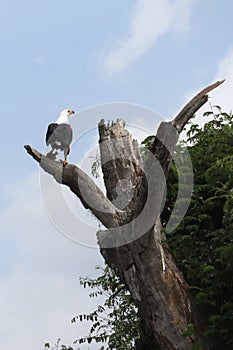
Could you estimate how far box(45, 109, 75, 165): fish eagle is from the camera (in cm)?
921

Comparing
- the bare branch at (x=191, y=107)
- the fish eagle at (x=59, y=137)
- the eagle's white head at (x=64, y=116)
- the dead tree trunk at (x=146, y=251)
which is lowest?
the dead tree trunk at (x=146, y=251)

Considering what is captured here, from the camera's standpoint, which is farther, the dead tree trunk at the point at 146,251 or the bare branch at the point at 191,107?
the dead tree trunk at the point at 146,251

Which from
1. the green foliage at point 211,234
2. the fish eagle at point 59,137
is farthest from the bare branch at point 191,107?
the fish eagle at point 59,137

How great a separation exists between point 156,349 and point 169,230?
1.92 metres

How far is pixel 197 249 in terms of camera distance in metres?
10.0

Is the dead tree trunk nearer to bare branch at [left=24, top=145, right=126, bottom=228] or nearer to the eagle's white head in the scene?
bare branch at [left=24, top=145, right=126, bottom=228]

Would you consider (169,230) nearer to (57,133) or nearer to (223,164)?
(223,164)

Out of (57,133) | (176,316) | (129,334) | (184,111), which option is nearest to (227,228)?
(176,316)

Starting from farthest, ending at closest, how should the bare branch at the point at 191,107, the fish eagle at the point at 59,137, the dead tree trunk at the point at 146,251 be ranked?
the fish eagle at the point at 59,137 < the dead tree trunk at the point at 146,251 < the bare branch at the point at 191,107

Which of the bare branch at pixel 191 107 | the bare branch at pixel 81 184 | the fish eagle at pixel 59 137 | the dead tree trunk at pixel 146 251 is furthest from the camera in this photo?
the fish eagle at pixel 59 137

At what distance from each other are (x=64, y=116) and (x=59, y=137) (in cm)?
50

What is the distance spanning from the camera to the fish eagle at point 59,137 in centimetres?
921

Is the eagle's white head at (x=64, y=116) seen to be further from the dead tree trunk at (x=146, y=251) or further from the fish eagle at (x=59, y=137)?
the dead tree trunk at (x=146, y=251)

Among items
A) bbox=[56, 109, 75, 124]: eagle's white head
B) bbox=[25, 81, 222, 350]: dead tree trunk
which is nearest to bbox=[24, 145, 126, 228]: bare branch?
bbox=[25, 81, 222, 350]: dead tree trunk
